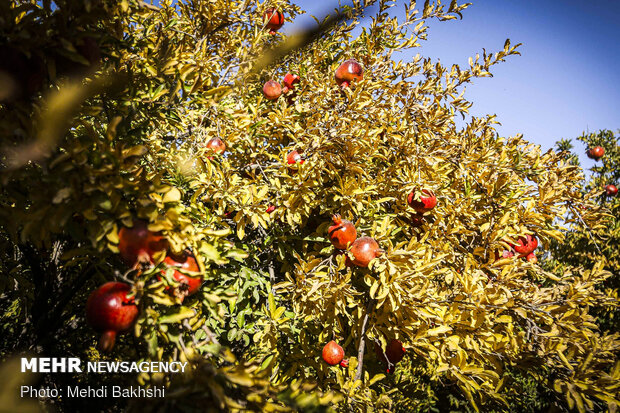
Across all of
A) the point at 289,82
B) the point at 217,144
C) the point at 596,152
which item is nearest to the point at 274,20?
the point at 289,82

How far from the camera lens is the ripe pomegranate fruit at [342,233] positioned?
169 cm

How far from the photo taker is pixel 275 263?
2.62 m

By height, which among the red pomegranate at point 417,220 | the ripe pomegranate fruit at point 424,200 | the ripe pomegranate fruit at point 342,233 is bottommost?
the ripe pomegranate fruit at point 342,233

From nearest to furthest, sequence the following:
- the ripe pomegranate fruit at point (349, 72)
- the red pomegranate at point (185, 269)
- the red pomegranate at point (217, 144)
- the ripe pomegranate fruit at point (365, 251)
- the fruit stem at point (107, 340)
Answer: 1. the fruit stem at point (107, 340)
2. the red pomegranate at point (185, 269)
3. the ripe pomegranate fruit at point (365, 251)
4. the red pomegranate at point (217, 144)
5. the ripe pomegranate fruit at point (349, 72)

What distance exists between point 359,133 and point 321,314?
1.17 meters

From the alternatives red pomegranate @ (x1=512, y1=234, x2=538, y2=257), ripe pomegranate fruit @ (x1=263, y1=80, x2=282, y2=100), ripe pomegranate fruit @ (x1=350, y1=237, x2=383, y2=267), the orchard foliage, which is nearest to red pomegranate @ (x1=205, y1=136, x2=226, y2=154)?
the orchard foliage

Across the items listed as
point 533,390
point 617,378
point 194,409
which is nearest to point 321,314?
point 194,409

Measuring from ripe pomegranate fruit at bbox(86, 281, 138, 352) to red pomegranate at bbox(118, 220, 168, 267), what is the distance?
0.11 metres

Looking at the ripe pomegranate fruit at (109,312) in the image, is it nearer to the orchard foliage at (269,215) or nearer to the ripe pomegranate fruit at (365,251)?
the orchard foliage at (269,215)

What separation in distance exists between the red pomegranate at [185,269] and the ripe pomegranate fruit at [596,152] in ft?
26.0

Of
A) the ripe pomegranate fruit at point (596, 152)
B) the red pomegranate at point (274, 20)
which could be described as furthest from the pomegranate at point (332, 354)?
the ripe pomegranate fruit at point (596, 152)

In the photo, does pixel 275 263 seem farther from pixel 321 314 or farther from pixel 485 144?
pixel 485 144

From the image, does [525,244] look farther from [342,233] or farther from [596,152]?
[596,152]

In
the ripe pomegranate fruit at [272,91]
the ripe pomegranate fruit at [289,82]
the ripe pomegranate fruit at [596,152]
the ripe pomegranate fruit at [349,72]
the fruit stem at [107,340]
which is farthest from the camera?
the ripe pomegranate fruit at [596,152]
